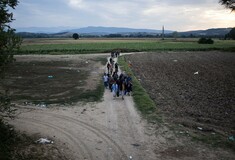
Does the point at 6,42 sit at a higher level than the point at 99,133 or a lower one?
higher

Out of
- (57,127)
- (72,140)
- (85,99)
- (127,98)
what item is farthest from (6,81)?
(72,140)

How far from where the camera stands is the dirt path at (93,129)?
12.6 metres

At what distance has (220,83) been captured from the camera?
2900 centimetres

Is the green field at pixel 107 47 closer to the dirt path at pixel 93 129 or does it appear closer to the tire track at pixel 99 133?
the dirt path at pixel 93 129

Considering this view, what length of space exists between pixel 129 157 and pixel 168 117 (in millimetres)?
6107

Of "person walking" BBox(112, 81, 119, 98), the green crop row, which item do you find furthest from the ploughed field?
the green crop row

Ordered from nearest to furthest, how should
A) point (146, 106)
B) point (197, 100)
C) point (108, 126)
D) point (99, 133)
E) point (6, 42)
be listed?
1. point (6, 42)
2. point (99, 133)
3. point (108, 126)
4. point (146, 106)
5. point (197, 100)

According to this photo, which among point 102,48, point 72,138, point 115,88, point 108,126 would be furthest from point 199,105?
point 102,48

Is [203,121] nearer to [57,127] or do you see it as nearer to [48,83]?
[57,127]

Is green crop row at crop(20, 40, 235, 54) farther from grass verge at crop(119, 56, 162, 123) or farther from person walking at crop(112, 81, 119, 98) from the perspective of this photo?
grass verge at crop(119, 56, 162, 123)

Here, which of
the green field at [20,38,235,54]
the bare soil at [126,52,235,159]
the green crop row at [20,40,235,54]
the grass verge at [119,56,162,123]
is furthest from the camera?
the green field at [20,38,235,54]

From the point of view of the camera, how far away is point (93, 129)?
15336 millimetres

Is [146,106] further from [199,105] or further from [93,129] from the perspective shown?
[93,129]

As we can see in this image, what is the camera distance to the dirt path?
12562 mm
